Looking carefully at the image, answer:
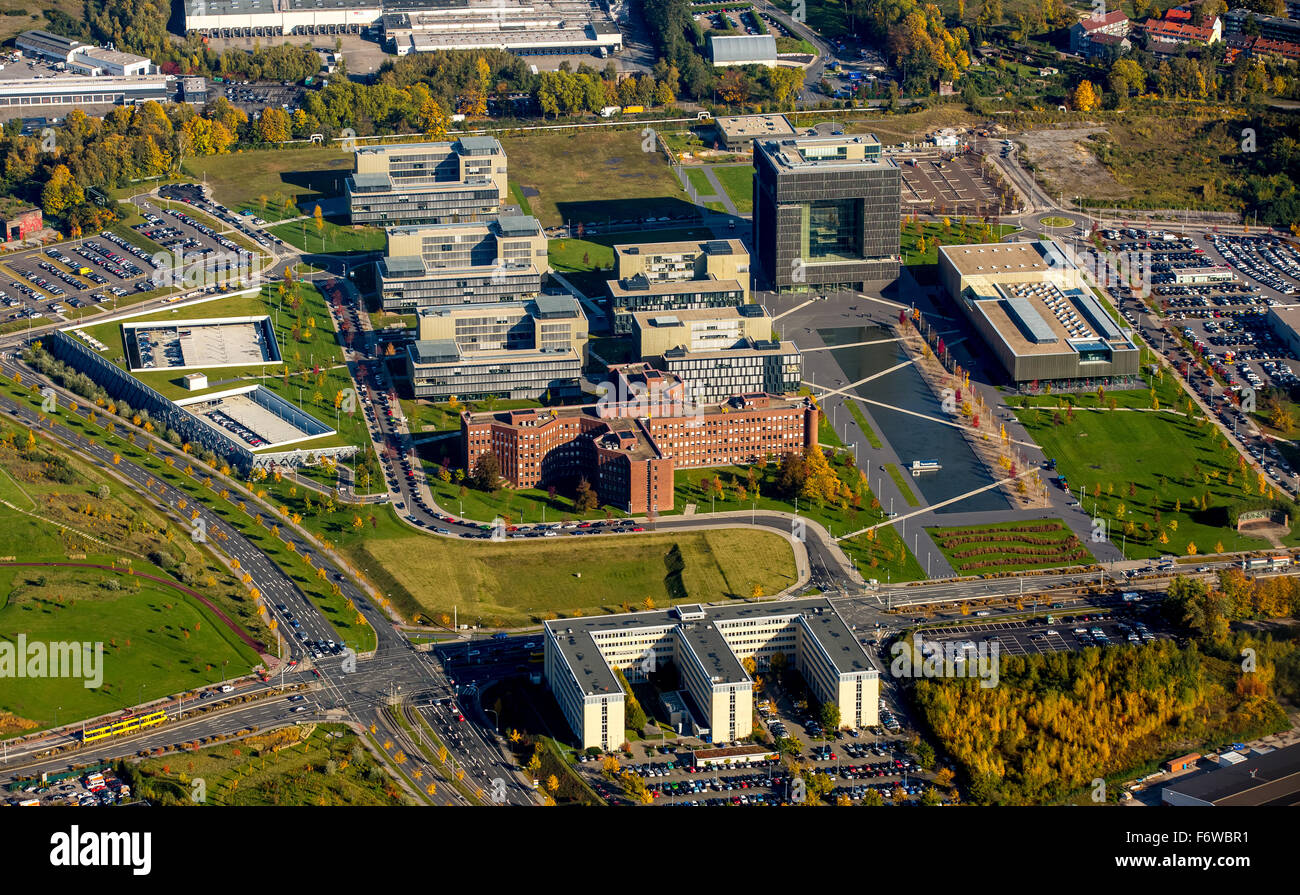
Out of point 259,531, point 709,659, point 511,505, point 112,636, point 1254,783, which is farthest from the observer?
point 511,505

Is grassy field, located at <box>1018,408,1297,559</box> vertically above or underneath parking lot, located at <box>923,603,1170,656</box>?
above

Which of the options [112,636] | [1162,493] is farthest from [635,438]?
[112,636]

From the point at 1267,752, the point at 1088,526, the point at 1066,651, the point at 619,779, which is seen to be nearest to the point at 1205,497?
the point at 1088,526

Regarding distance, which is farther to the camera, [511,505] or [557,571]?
[511,505]

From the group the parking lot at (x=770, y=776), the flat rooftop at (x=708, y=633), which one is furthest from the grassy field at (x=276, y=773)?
the flat rooftop at (x=708, y=633)

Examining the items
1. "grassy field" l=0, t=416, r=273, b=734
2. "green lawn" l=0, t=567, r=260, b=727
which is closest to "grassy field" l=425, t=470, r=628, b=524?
"grassy field" l=0, t=416, r=273, b=734

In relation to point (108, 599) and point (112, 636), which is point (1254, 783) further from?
point (108, 599)

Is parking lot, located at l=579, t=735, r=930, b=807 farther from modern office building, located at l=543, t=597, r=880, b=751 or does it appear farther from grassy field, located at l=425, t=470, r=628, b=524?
grassy field, located at l=425, t=470, r=628, b=524
